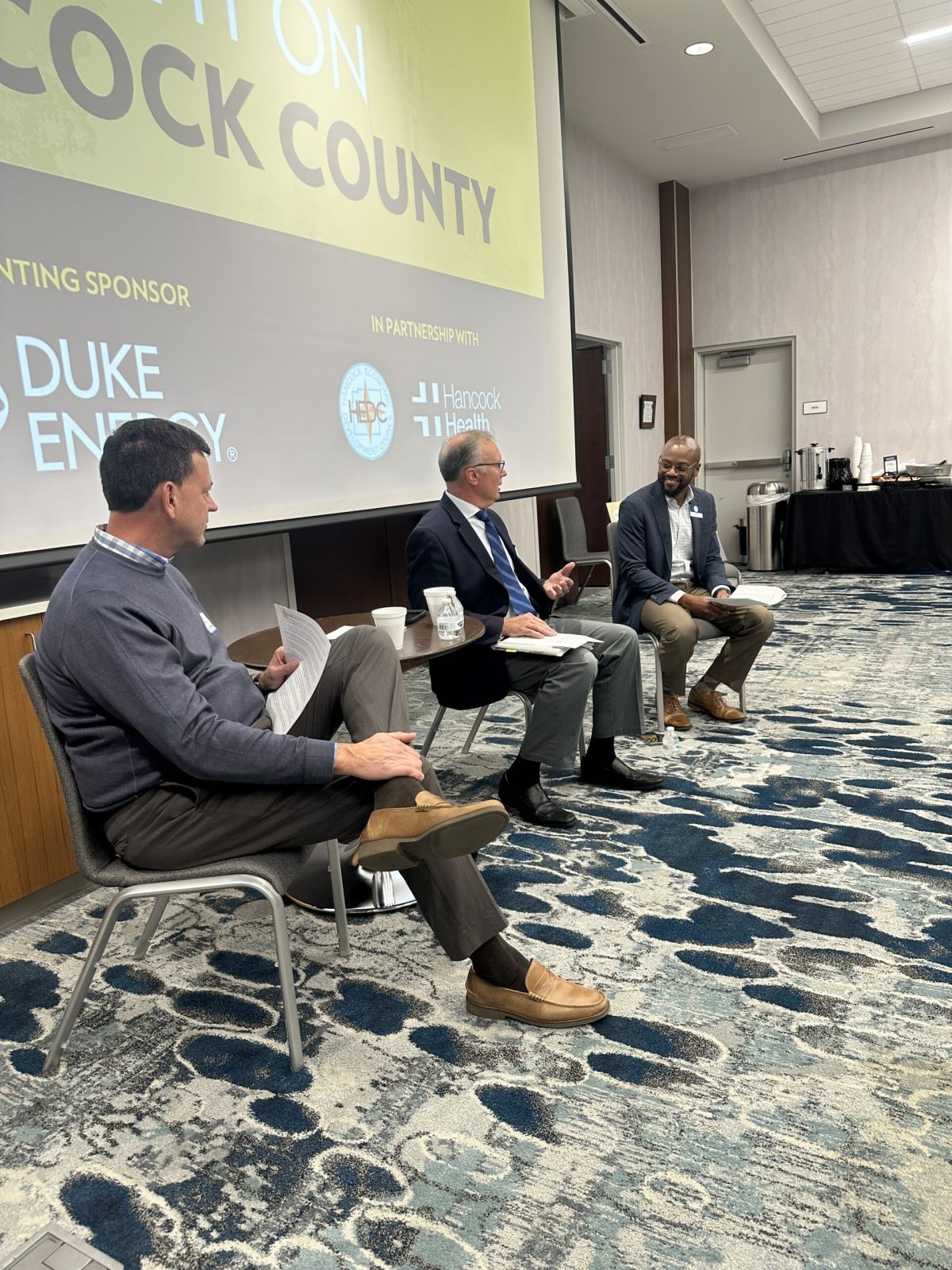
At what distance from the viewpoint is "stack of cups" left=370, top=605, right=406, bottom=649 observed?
2297mm

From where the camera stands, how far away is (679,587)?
3.71m

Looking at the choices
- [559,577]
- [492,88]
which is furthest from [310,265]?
[492,88]

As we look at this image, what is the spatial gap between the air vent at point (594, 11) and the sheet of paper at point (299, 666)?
4.57m

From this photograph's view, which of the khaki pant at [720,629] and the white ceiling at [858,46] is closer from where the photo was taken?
the khaki pant at [720,629]

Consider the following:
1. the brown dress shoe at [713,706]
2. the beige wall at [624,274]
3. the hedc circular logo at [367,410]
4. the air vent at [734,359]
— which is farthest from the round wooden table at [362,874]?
the air vent at [734,359]

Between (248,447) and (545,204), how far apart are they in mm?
2608

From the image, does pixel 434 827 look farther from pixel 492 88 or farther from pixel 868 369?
pixel 868 369

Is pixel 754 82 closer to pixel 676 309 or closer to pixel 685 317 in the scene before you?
pixel 676 309

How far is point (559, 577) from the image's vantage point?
121 inches

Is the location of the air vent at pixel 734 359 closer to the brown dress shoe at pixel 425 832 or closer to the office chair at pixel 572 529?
the office chair at pixel 572 529

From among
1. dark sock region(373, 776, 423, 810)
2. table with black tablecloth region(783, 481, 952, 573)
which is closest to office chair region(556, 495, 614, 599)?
table with black tablecloth region(783, 481, 952, 573)

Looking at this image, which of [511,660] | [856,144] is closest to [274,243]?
[511,660]

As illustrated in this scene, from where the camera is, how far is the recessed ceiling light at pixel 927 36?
19.2 feet

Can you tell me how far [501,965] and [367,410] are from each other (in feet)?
7.64
